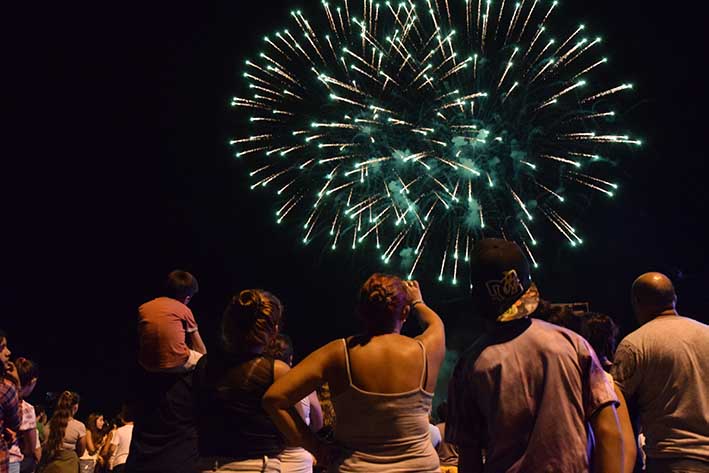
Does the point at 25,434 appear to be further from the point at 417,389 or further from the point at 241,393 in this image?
the point at 417,389

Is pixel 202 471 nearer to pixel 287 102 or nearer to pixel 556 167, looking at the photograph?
pixel 287 102

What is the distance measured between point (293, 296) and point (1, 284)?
8.59 m

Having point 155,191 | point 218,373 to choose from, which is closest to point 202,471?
point 218,373

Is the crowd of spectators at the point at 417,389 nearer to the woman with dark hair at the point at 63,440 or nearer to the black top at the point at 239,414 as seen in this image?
the black top at the point at 239,414

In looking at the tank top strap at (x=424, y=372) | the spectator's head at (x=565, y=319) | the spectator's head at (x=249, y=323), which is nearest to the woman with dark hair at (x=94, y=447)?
the spectator's head at (x=249, y=323)

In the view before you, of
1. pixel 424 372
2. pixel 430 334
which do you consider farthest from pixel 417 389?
pixel 430 334

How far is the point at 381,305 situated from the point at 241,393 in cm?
84

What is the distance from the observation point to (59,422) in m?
8.62

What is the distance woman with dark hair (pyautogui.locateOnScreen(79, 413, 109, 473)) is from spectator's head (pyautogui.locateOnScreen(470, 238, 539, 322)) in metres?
7.91

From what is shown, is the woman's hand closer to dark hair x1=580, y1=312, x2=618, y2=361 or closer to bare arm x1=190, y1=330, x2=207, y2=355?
dark hair x1=580, y1=312, x2=618, y2=361

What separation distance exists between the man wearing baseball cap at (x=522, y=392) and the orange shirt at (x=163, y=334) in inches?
114

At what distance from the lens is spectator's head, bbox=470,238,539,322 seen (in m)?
2.92

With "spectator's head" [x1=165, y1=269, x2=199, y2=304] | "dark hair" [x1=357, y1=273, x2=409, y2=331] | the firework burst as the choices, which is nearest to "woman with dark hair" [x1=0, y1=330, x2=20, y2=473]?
"spectator's head" [x1=165, y1=269, x2=199, y2=304]

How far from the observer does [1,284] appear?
17562 mm
